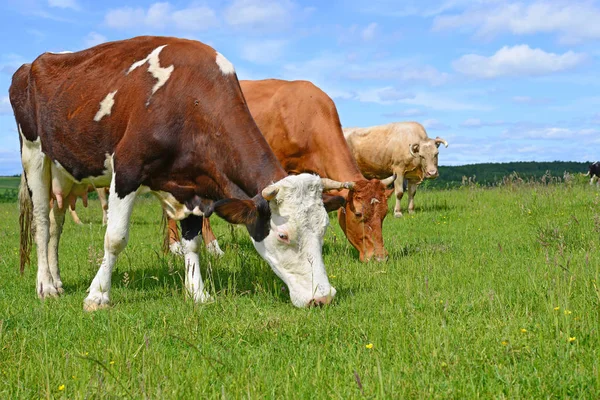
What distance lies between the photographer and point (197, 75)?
20.1ft

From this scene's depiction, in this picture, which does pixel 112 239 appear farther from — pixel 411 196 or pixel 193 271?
pixel 411 196

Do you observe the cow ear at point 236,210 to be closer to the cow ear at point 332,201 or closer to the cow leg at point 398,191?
the cow ear at point 332,201

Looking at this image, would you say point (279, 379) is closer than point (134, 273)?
Yes

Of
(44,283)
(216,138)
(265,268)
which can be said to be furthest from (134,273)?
(216,138)

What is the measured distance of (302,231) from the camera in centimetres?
537

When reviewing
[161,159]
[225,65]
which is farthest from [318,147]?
[161,159]

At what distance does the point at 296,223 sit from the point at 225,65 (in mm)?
1976

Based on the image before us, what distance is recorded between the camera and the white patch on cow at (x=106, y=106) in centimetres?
626

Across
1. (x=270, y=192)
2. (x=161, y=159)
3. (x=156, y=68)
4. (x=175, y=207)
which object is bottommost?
(x=175, y=207)

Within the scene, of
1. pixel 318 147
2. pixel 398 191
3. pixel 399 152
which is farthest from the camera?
pixel 399 152

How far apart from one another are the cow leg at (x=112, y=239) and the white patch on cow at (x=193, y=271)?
2.40ft

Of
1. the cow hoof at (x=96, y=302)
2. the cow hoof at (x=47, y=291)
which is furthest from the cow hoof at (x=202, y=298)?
the cow hoof at (x=47, y=291)

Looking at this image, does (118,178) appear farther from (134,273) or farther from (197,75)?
(134,273)

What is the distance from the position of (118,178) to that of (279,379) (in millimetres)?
3131
